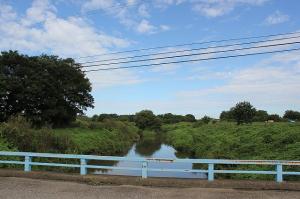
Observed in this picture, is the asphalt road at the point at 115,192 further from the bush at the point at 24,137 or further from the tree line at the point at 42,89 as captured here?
the tree line at the point at 42,89

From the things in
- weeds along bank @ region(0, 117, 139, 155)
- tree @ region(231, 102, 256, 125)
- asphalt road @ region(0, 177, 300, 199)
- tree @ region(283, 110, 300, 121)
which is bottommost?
asphalt road @ region(0, 177, 300, 199)

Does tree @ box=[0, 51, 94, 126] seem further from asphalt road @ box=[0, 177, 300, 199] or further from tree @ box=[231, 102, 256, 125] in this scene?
asphalt road @ box=[0, 177, 300, 199]

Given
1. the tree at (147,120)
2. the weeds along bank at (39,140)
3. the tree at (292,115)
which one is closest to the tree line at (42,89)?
the weeds along bank at (39,140)

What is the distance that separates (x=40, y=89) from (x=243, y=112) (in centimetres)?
3421

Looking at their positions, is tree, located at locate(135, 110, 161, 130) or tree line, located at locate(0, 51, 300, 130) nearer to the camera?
tree line, located at locate(0, 51, 300, 130)

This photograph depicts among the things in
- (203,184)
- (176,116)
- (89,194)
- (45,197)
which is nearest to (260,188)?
(203,184)

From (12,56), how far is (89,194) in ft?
134

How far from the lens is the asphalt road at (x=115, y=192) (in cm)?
1041

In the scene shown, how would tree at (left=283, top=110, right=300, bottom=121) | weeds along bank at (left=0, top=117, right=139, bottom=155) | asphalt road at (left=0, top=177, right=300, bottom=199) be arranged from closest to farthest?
asphalt road at (left=0, top=177, right=300, bottom=199) → weeds along bank at (left=0, top=117, right=139, bottom=155) → tree at (left=283, top=110, right=300, bottom=121)

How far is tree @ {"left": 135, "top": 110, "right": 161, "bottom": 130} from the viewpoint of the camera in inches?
4304

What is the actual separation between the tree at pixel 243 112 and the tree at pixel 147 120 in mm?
45950

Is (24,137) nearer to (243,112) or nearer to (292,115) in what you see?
(243,112)

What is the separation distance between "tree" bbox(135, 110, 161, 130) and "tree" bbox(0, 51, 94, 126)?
5579cm

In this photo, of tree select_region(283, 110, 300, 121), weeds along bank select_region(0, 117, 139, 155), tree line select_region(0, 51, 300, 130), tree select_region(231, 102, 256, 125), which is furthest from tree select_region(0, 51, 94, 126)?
tree select_region(283, 110, 300, 121)
